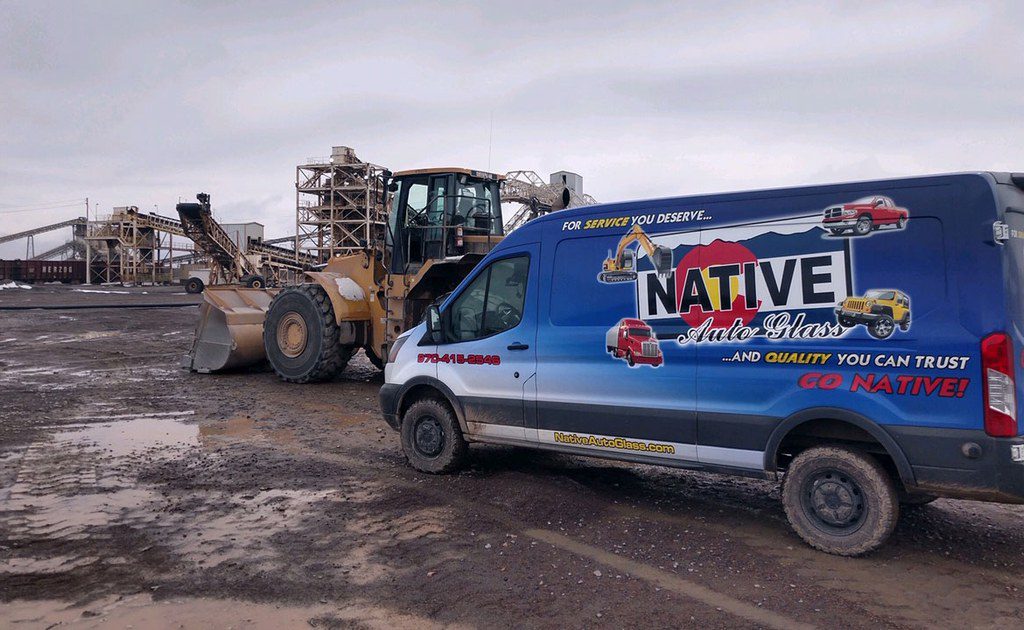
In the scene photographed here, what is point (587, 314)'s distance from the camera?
607 cm

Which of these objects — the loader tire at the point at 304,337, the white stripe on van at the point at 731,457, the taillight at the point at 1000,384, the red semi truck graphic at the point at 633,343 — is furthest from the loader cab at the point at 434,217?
the taillight at the point at 1000,384

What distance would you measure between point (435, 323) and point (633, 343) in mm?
2094

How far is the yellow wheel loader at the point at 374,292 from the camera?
11.6 m

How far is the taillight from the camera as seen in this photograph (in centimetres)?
435

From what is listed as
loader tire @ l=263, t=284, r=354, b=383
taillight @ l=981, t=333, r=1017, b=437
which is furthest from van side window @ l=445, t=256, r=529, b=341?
loader tire @ l=263, t=284, r=354, b=383

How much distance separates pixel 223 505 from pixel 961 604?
514 centimetres

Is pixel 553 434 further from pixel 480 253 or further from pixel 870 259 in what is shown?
pixel 480 253

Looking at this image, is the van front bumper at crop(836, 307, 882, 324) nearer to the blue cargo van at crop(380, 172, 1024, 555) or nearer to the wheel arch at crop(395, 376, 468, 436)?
the blue cargo van at crop(380, 172, 1024, 555)

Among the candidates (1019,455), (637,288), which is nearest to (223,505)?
(637,288)

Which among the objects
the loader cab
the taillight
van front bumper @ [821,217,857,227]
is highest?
the loader cab

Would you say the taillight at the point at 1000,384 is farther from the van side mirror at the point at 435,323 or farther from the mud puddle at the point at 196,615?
the van side mirror at the point at 435,323

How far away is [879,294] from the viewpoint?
4.77 m

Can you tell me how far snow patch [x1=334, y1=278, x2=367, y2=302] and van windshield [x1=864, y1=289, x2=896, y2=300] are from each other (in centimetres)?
898

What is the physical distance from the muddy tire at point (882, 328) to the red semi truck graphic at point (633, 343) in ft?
4.67
